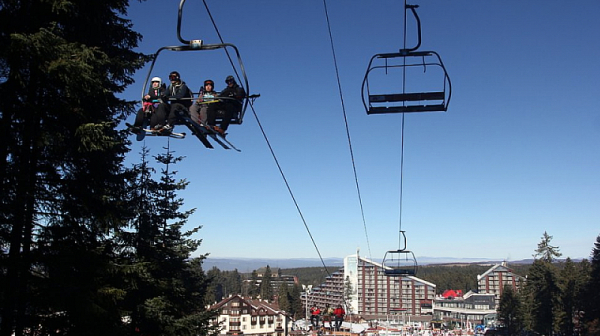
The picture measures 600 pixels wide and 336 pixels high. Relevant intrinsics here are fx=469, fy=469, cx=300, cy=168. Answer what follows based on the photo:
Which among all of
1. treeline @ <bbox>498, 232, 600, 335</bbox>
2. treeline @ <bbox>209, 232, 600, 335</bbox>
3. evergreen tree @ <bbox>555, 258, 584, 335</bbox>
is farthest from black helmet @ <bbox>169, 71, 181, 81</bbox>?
evergreen tree @ <bbox>555, 258, 584, 335</bbox>

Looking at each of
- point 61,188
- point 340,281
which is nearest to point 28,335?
point 61,188

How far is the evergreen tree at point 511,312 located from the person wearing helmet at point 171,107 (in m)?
84.7

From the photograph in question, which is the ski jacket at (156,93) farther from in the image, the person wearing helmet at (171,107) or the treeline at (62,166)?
the treeline at (62,166)

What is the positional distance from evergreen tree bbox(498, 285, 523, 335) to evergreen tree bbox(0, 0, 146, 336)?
8338 centimetres

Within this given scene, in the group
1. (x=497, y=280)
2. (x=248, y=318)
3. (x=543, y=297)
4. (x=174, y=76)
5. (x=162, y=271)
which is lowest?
(x=248, y=318)

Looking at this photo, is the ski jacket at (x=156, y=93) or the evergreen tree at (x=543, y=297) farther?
the evergreen tree at (x=543, y=297)

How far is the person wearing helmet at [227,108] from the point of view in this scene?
9164 millimetres

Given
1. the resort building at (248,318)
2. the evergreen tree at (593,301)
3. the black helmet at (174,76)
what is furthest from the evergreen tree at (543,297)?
the black helmet at (174,76)

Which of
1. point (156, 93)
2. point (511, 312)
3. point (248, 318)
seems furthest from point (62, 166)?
point (511, 312)

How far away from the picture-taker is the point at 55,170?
11.5m

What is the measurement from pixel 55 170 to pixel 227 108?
5215 mm

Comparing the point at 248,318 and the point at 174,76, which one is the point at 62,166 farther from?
the point at 248,318

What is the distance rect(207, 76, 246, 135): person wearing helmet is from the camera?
9.16 meters

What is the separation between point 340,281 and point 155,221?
142045 millimetres
